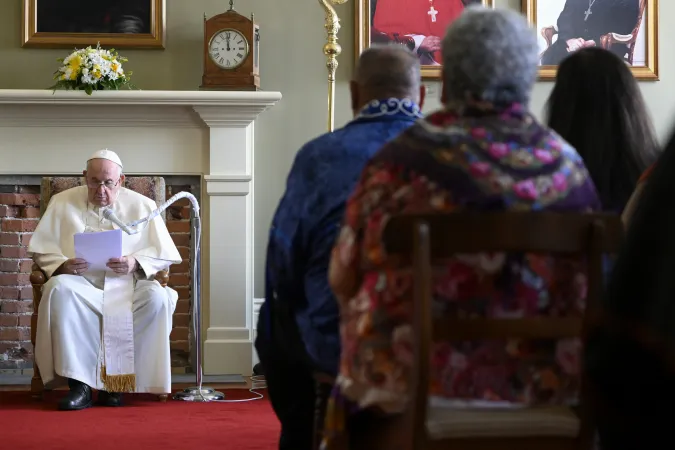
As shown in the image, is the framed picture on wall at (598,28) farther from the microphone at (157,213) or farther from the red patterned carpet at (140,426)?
the red patterned carpet at (140,426)

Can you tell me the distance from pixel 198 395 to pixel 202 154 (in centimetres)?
159

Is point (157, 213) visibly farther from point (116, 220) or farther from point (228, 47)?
point (228, 47)

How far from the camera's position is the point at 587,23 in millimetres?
6363

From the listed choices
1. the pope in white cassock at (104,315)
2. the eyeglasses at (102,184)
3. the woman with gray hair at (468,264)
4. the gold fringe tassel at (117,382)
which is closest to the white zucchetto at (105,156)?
the pope in white cassock at (104,315)

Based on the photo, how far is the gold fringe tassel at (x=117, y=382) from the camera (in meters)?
5.06

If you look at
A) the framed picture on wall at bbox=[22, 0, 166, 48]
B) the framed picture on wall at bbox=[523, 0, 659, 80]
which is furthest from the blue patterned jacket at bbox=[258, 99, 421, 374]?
the framed picture on wall at bbox=[523, 0, 659, 80]

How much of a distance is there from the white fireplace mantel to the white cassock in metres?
0.76

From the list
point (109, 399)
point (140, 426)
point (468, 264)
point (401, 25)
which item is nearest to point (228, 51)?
point (401, 25)

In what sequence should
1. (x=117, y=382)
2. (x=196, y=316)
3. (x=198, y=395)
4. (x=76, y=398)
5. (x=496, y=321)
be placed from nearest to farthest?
(x=496, y=321) → (x=76, y=398) → (x=117, y=382) → (x=198, y=395) → (x=196, y=316)

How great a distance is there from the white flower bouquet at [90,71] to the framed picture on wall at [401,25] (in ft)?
4.67

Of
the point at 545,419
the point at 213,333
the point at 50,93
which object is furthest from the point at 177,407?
the point at 545,419

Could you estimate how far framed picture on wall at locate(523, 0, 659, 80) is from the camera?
250 inches

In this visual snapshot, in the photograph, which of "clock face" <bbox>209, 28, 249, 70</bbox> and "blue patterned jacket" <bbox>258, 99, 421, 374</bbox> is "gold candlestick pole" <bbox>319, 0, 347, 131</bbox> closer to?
"clock face" <bbox>209, 28, 249, 70</bbox>

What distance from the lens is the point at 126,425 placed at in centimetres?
446
